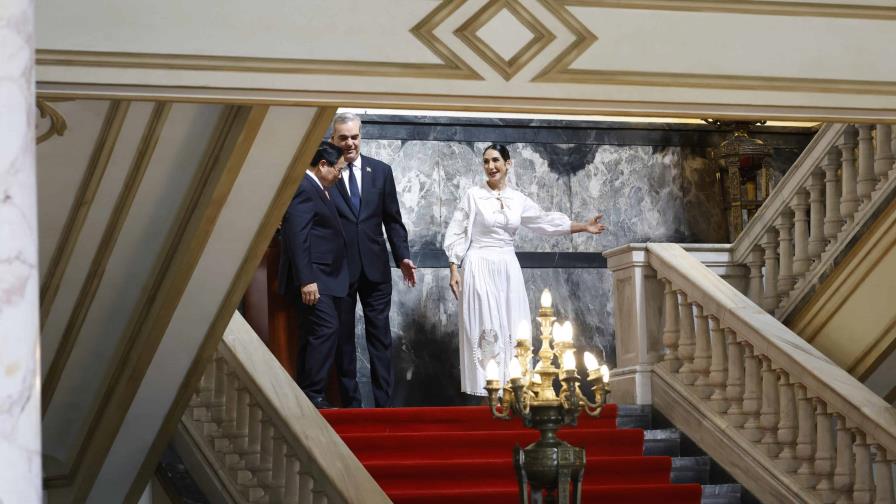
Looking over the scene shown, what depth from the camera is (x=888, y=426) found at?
7.44 metres

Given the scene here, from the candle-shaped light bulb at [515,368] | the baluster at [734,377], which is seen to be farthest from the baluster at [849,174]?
the candle-shaped light bulb at [515,368]

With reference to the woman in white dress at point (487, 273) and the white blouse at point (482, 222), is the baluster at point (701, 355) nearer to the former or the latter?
the woman in white dress at point (487, 273)

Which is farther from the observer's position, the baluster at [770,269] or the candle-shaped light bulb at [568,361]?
the baluster at [770,269]

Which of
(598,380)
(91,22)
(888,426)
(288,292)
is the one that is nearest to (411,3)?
(91,22)

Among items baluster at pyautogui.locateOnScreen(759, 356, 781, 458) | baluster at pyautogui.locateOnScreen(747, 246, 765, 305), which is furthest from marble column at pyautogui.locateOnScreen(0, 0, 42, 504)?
baluster at pyautogui.locateOnScreen(747, 246, 765, 305)

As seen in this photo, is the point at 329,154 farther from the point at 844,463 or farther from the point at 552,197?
the point at 844,463

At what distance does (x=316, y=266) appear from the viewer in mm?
9641

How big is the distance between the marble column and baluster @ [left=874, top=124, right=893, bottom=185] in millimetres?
6061

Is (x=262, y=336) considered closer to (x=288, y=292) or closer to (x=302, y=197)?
(x=288, y=292)

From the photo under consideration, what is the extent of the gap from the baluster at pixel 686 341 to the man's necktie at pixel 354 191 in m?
2.30

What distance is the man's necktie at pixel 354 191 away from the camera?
10047 mm

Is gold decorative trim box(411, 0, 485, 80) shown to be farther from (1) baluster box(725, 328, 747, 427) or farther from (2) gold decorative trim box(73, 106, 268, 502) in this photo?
(1) baluster box(725, 328, 747, 427)

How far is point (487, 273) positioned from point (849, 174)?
2671 millimetres

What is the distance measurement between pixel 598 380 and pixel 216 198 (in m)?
1.94
